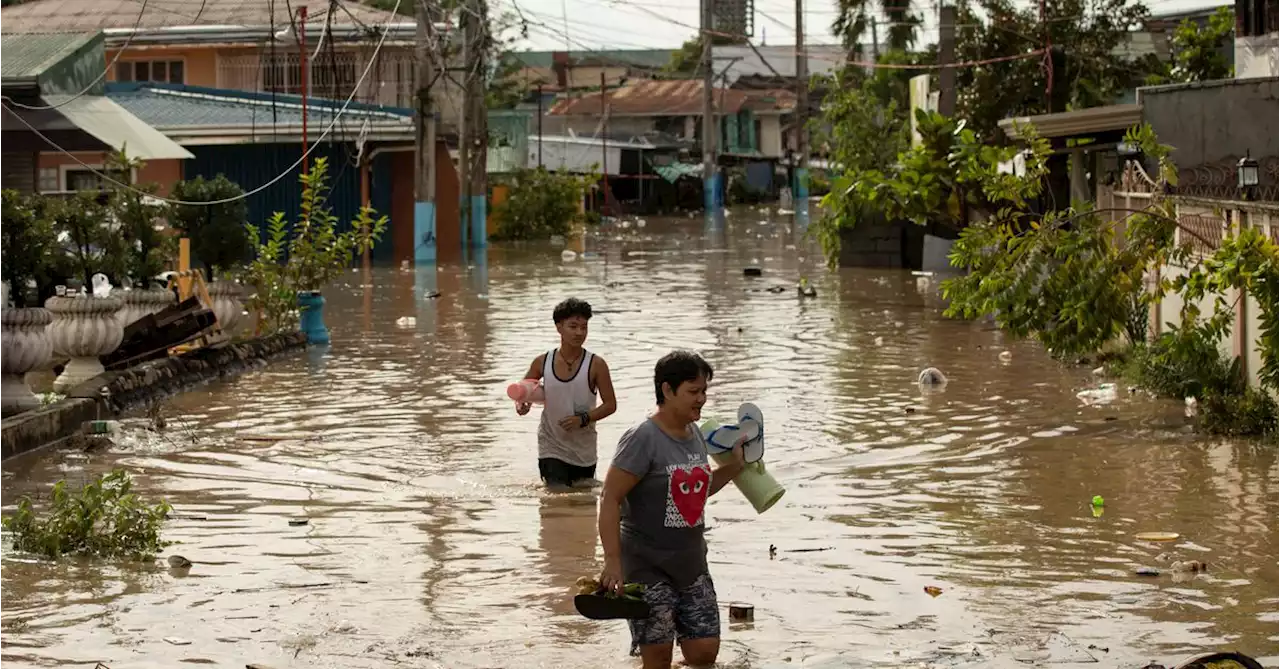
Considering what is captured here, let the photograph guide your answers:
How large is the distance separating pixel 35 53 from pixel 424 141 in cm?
1343

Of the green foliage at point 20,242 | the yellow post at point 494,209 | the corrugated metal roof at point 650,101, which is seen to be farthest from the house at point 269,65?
the corrugated metal roof at point 650,101

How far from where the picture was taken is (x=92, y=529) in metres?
9.43

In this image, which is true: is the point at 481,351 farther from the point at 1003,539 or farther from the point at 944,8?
the point at 944,8

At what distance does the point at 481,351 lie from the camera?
20.1 meters

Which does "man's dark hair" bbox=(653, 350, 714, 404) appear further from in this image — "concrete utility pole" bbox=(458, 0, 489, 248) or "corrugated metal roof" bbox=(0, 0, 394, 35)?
"corrugated metal roof" bbox=(0, 0, 394, 35)

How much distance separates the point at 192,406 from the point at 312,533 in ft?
19.2

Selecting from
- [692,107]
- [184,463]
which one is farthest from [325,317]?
[692,107]

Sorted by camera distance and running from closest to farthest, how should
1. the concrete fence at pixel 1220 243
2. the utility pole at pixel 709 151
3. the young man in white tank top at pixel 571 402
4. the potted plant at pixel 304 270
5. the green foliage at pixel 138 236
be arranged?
the young man in white tank top at pixel 571 402 < the concrete fence at pixel 1220 243 < the green foliage at pixel 138 236 < the potted plant at pixel 304 270 < the utility pole at pixel 709 151

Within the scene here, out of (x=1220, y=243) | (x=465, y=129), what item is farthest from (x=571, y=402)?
(x=465, y=129)

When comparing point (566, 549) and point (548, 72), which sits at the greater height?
point (548, 72)

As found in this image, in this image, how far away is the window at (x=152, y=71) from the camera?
4509 centimetres

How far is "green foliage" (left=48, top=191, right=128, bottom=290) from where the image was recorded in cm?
1578

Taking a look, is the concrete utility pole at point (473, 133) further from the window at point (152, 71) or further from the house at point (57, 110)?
the house at point (57, 110)

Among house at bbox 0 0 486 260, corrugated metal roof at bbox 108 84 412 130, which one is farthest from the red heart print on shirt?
house at bbox 0 0 486 260
